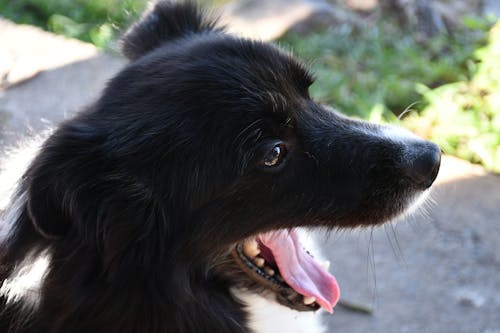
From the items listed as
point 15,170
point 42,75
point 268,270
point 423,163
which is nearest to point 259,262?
point 268,270

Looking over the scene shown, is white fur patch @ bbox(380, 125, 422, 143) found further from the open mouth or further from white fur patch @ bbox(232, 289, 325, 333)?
white fur patch @ bbox(232, 289, 325, 333)

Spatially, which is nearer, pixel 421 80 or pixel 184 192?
pixel 184 192

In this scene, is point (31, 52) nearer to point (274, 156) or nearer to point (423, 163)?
point (274, 156)

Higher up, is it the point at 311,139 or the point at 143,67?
the point at 143,67

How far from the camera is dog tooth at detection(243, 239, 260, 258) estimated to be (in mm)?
2330

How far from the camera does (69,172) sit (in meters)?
1.98

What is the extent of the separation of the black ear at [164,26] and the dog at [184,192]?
44 cm

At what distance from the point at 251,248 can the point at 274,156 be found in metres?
0.41

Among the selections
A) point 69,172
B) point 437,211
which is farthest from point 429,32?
point 69,172

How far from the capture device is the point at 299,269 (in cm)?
256

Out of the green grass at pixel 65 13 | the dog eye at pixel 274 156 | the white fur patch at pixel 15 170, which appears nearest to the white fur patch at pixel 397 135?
the dog eye at pixel 274 156

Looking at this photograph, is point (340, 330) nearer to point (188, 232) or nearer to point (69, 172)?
point (188, 232)

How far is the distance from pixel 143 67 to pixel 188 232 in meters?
0.63

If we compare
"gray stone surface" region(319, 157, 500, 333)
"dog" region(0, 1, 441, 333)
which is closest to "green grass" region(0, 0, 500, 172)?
"gray stone surface" region(319, 157, 500, 333)
